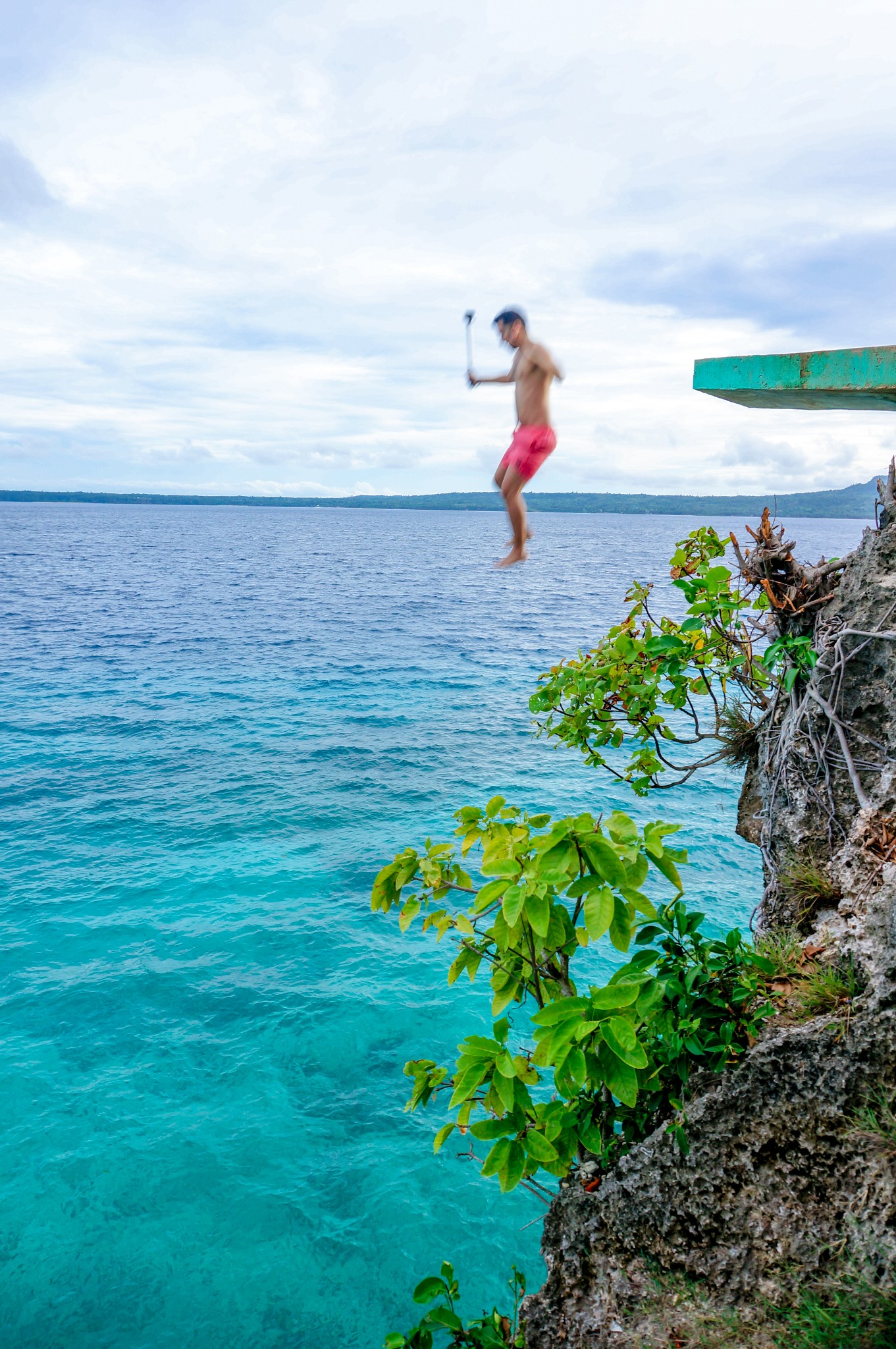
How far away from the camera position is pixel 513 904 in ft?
11.5

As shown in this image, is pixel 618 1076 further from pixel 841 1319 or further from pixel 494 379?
pixel 494 379

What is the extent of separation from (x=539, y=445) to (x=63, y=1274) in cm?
1288

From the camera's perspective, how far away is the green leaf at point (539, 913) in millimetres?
3527

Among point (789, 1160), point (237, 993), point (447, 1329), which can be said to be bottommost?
point (237, 993)

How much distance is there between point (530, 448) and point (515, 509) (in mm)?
366

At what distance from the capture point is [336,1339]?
970 cm

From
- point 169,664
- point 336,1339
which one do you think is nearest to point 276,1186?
point 336,1339

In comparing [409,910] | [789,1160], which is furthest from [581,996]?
[789,1160]

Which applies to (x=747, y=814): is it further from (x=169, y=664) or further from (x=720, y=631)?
(x=169, y=664)

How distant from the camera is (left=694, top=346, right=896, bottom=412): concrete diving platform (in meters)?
3.58

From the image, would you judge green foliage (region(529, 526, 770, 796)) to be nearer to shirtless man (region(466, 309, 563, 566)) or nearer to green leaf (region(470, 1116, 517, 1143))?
green leaf (region(470, 1116, 517, 1143))

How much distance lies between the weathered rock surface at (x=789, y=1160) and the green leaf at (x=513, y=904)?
1695mm

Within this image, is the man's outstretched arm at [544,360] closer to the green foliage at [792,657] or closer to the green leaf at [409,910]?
the green leaf at [409,910]

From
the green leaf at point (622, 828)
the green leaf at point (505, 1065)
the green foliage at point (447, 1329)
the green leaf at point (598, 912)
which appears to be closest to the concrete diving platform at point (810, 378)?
the green leaf at point (622, 828)
